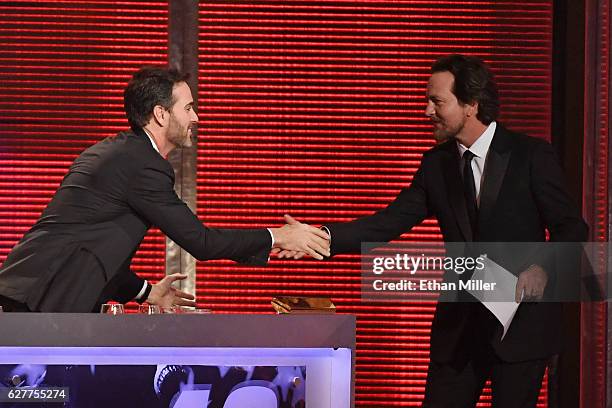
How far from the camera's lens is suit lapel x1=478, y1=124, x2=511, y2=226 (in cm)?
337

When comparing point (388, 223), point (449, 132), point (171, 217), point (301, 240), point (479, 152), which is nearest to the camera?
point (171, 217)

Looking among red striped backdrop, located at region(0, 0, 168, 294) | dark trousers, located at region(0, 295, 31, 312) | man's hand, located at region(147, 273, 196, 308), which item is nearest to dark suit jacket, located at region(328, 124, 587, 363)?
man's hand, located at region(147, 273, 196, 308)

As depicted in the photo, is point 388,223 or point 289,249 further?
point 388,223

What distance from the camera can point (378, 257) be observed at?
183 inches

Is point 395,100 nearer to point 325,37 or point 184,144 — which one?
point 325,37

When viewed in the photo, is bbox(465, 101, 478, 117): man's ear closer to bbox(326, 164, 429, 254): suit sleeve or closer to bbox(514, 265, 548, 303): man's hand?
bbox(326, 164, 429, 254): suit sleeve

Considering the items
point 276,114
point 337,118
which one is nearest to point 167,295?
point 276,114

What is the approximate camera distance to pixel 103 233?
3.37 meters

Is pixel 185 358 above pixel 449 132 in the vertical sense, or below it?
below

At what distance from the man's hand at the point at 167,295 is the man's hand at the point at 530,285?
128 centimetres

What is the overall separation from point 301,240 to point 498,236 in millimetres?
804

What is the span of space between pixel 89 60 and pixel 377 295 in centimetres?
195

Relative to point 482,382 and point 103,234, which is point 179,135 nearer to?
point 103,234

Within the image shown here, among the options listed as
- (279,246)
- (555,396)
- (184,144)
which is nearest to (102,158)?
(184,144)
